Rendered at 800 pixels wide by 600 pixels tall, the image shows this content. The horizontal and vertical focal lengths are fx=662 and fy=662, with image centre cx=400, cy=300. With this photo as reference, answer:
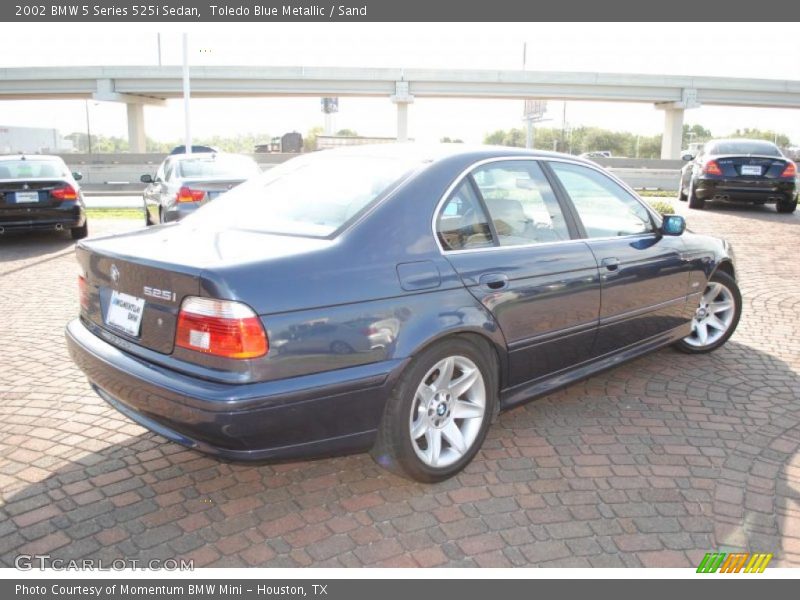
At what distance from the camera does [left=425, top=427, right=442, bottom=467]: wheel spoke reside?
127 inches

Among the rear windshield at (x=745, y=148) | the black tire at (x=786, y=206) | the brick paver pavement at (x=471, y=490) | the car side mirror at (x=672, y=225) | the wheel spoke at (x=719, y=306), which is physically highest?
the rear windshield at (x=745, y=148)

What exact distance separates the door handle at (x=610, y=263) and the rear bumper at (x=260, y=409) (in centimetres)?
171

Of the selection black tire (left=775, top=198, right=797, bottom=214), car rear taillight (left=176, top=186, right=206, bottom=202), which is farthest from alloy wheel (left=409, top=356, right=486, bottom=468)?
black tire (left=775, top=198, right=797, bottom=214)

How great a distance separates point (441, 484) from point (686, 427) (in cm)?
167

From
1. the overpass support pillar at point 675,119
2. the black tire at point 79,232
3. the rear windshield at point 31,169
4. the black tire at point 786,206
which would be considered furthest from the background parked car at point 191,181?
the overpass support pillar at point 675,119

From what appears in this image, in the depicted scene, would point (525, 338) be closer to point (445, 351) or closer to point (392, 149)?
point (445, 351)

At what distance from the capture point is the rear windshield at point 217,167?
10.7 m

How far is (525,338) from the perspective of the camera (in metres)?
3.55

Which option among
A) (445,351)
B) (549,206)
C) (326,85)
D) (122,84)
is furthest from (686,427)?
(122,84)

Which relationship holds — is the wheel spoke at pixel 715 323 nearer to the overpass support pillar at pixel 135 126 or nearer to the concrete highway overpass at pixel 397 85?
the concrete highway overpass at pixel 397 85

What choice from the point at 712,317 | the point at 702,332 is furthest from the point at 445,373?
the point at 712,317

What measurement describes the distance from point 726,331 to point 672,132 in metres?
56.0

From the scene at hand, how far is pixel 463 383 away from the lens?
10.9ft

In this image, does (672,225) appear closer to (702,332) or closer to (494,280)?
(702,332)
